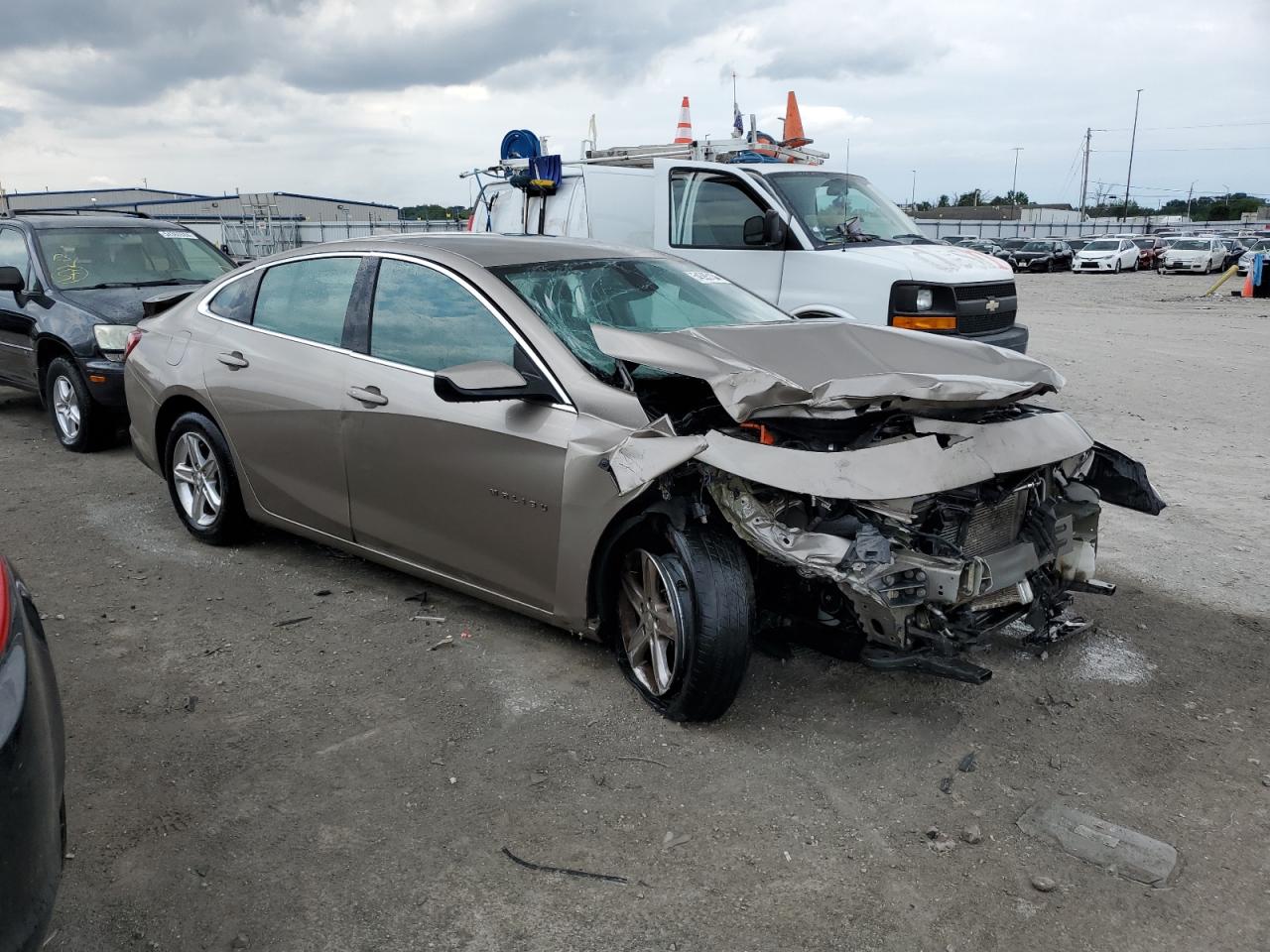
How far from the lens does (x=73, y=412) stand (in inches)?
297

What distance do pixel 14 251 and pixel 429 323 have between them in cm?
596

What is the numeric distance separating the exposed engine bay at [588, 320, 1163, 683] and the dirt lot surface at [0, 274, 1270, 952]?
1.46ft

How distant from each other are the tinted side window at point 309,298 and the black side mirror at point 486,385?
3.66 feet

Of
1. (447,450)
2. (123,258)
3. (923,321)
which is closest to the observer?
(447,450)

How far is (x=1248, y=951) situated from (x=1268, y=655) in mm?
2012

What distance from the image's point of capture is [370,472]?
428 centimetres

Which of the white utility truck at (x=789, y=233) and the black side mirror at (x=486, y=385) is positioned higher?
the white utility truck at (x=789, y=233)

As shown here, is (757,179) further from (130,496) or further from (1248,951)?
(1248,951)

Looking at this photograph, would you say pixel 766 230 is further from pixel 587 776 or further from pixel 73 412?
pixel 587 776

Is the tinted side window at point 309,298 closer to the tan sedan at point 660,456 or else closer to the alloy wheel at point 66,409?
the tan sedan at point 660,456

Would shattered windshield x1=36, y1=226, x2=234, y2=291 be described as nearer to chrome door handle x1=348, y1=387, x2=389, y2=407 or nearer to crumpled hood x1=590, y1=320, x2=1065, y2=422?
chrome door handle x1=348, y1=387, x2=389, y2=407

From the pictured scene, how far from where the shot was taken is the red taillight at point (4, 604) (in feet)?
6.77

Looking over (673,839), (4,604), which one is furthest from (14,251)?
(673,839)

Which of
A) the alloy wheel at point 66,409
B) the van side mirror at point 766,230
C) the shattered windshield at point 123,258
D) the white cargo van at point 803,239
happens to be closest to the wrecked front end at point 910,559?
the white cargo van at point 803,239
